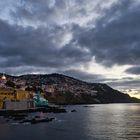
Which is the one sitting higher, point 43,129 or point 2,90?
point 2,90

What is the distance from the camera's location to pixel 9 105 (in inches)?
6117

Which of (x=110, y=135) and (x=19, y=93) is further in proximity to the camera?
(x=19, y=93)

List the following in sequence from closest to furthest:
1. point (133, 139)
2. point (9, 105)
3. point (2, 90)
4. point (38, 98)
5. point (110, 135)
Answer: point (133, 139)
point (110, 135)
point (9, 105)
point (2, 90)
point (38, 98)

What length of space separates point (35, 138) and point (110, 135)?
16.8 meters

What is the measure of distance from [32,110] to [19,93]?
16291mm

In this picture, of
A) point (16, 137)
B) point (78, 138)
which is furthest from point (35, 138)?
point (78, 138)

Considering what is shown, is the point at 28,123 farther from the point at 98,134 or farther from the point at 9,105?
the point at 9,105

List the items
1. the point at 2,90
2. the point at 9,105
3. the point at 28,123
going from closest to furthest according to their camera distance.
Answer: the point at 28,123 < the point at 9,105 < the point at 2,90

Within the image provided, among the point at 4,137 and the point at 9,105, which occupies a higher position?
the point at 9,105

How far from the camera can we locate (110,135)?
79812mm

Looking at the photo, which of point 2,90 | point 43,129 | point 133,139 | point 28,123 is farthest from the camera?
point 2,90

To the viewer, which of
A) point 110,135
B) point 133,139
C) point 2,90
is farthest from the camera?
point 2,90

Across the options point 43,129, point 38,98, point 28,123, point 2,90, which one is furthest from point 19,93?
point 43,129

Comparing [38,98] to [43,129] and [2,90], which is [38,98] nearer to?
[2,90]
